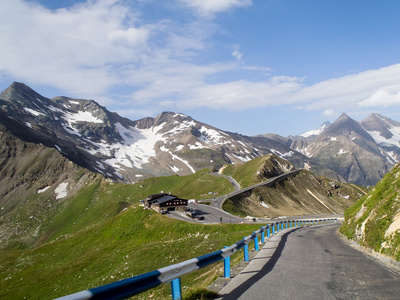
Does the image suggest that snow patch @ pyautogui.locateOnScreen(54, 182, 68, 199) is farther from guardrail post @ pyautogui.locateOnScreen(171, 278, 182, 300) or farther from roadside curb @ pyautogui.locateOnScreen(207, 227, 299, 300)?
guardrail post @ pyautogui.locateOnScreen(171, 278, 182, 300)

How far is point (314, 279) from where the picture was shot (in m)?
10.9

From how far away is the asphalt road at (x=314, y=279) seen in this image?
9047 millimetres

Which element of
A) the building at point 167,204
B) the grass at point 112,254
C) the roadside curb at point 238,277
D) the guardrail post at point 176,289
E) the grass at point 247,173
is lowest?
the grass at point 112,254

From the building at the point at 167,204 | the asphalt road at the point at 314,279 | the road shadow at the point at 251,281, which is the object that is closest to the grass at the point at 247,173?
the building at the point at 167,204

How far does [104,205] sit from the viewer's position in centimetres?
14075

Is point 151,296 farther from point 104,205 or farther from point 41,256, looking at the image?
point 104,205

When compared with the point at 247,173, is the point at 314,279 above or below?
below

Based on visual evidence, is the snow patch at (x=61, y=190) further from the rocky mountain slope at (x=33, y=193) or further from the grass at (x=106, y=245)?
the grass at (x=106, y=245)

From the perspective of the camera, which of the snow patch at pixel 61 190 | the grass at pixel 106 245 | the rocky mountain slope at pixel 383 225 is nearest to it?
the rocky mountain slope at pixel 383 225

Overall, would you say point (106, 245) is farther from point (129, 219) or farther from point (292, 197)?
point (292, 197)

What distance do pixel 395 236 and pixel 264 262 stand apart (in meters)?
7.93

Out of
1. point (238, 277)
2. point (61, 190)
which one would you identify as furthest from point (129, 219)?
point (61, 190)

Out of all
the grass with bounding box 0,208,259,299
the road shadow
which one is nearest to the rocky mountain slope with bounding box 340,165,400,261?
the road shadow

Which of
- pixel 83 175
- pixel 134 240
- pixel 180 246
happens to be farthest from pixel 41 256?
pixel 83 175
